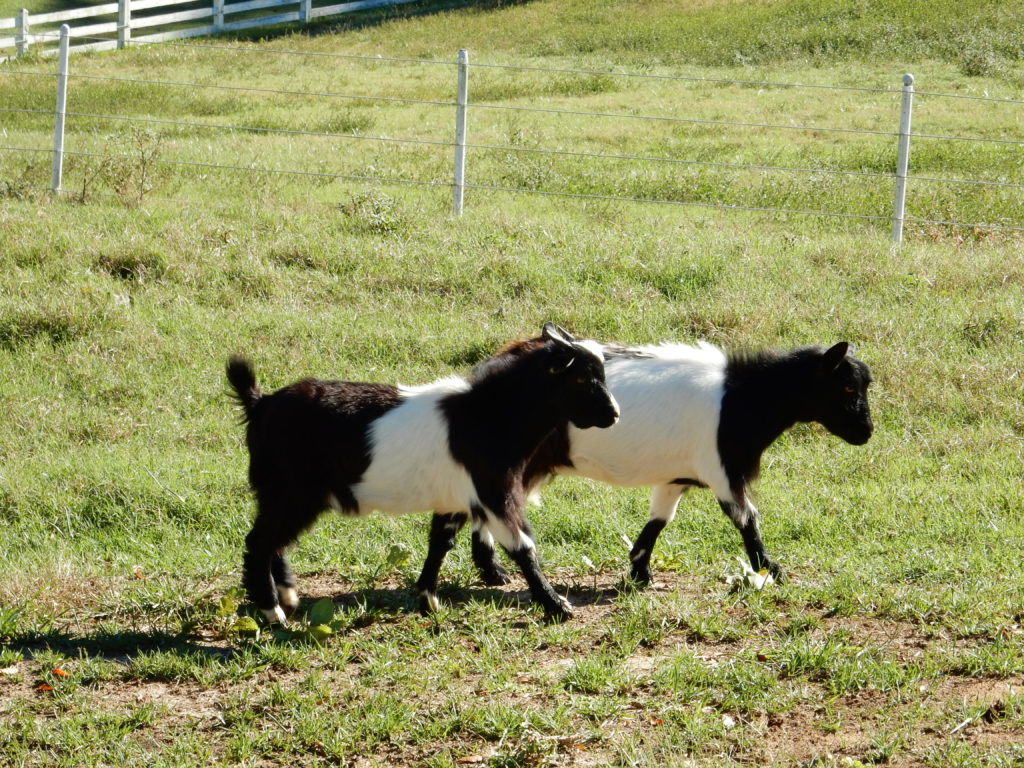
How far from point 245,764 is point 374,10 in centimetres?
3400

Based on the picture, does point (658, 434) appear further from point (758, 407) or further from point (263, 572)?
point (263, 572)

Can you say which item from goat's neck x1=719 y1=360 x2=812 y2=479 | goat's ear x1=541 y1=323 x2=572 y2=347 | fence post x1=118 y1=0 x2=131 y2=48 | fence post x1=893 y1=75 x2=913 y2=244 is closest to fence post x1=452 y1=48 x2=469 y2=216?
fence post x1=893 y1=75 x2=913 y2=244

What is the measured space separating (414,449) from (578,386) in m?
0.86

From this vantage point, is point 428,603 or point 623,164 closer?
point 428,603

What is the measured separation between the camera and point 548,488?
26.8ft

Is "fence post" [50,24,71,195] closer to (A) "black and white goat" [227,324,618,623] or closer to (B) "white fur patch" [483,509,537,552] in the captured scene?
(A) "black and white goat" [227,324,618,623]

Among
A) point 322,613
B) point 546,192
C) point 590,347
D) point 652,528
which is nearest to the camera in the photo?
point 322,613

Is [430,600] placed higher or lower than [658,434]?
lower

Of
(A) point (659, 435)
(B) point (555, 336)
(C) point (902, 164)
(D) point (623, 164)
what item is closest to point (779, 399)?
(A) point (659, 435)

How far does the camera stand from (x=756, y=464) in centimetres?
663

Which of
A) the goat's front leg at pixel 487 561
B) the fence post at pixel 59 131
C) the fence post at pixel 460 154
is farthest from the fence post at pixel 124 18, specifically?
the goat's front leg at pixel 487 561

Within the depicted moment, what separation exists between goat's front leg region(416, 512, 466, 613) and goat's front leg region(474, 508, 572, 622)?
264 mm

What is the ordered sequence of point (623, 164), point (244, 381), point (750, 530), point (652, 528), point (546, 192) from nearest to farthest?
1. point (244, 381)
2. point (750, 530)
3. point (652, 528)
4. point (546, 192)
5. point (623, 164)

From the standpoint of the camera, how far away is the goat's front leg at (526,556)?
588 centimetres
